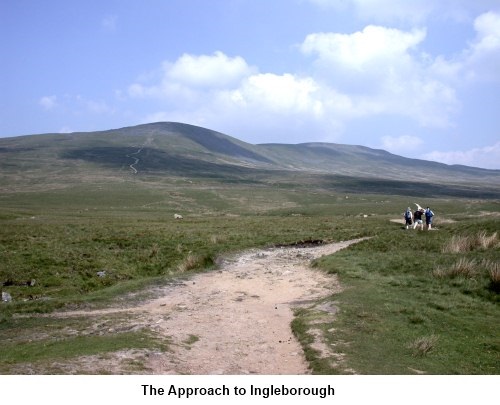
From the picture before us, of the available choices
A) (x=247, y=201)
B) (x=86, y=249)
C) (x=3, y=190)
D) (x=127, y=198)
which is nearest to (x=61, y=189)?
(x=3, y=190)

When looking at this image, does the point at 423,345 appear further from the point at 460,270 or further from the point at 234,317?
the point at 460,270

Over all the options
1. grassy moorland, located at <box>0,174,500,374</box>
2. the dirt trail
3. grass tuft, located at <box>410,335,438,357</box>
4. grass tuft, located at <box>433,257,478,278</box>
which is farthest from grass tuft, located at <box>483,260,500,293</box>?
grass tuft, located at <box>410,335,438,357</box>

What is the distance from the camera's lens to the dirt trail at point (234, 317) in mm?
11500

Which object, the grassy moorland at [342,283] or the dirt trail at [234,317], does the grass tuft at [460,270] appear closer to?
the grassy moorland at [342,283]

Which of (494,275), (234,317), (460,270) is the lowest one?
(234,317)

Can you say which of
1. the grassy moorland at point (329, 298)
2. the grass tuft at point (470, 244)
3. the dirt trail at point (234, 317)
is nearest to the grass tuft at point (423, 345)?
the grassy moorland at point (329, 298)

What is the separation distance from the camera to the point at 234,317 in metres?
16.1

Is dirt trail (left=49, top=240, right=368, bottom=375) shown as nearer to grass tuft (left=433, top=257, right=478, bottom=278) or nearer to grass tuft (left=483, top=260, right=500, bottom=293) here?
grass tuft (left=433, top=257, right=478, bottom=278)

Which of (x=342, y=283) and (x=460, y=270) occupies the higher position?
(x=460, y=270)

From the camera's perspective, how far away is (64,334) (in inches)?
539

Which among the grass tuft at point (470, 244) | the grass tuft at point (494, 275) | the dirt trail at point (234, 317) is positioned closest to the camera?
the dirt trail at point (234, 317)

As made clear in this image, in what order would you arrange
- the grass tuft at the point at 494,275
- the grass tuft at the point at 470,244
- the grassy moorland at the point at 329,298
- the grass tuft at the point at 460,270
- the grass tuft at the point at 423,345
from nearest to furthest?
the grassy moorland at the point at 329,298 → the grass tuft at the point at 423,345 → the grass tuft at the point at 494,275 → the grass tuft at the point at 460,270 → the grass tuft at the point at 470,244

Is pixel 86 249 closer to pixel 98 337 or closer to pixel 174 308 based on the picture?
pixel 174 308

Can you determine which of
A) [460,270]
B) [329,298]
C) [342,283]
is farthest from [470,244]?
[329,298]
